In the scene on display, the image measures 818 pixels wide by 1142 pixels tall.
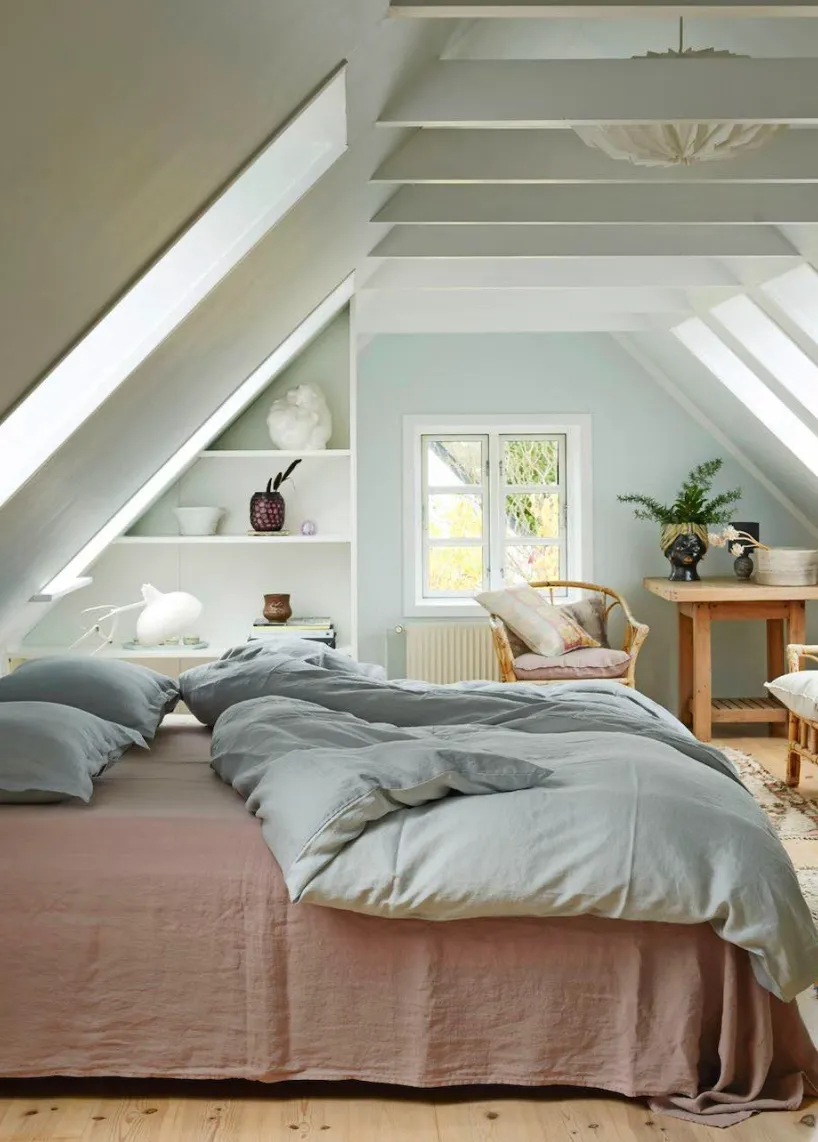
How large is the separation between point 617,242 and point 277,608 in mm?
2073

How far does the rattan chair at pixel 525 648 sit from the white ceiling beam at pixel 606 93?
3203 millimetres

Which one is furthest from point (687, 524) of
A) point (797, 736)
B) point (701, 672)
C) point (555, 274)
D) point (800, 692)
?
point (555, 274)

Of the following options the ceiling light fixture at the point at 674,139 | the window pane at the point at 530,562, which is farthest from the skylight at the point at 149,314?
the window pane at the point at 530,562

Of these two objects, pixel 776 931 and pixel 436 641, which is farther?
pixel 436 641

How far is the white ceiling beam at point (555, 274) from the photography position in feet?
15.8

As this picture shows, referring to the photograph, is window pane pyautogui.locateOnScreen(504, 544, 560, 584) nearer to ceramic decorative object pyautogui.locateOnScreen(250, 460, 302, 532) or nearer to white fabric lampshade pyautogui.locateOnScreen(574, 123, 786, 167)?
ceramic decorative object pyautogui.locateOnScreen(250, 460, 302, 532)

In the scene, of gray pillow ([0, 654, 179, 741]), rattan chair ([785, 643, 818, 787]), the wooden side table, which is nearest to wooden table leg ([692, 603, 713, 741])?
the wooden side table

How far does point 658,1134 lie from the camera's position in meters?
2.37

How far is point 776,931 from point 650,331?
14.0 feet

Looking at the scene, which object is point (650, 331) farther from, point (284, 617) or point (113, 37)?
point (113, 37)

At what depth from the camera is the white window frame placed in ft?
22.4

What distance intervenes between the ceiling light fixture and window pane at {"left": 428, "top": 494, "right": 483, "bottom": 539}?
4.10 meters

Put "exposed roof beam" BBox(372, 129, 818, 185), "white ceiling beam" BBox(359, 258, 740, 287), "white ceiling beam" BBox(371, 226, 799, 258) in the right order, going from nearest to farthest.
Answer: "exposed roof beam" BBox(372, 129, 818, 185) → "white ceiling beam" BBox(371, 226, 799, 258) → "white ceiling beam" BBox(359, 258, 740, 287)

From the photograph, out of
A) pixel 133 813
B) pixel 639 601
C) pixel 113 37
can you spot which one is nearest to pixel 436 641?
pixel 639 601
